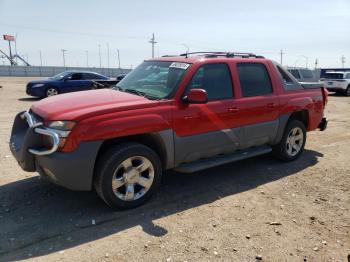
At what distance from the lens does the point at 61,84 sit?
55.7ft

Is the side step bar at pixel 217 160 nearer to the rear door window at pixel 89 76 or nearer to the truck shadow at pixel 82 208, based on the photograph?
the truck shadow at pixel 82 208

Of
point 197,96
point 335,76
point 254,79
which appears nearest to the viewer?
point 197,96

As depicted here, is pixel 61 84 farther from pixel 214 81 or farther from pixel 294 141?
pixel 214 81

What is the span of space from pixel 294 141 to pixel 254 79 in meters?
1.62

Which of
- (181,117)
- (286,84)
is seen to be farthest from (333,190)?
(181,117)

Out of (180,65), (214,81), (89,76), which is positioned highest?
(180,65)

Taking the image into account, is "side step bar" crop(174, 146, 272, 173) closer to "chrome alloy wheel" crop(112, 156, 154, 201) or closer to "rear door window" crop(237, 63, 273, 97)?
"chrome alloy wheel" crop(112, 156, 154, 201)

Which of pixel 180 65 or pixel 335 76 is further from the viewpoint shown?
pixel 335 76

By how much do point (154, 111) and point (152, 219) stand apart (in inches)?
51.2

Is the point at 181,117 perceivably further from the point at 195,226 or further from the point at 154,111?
the point at 195,226

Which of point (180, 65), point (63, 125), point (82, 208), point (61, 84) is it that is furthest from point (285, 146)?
point (61, 84)

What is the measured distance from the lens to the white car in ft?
74.7

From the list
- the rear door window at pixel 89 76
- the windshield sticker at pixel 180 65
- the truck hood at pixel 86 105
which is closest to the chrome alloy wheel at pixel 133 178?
the truck hood at pixel 86 105

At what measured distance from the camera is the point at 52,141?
406 centimetres
